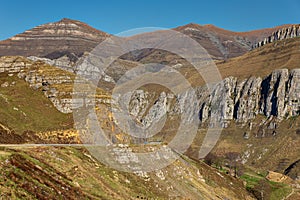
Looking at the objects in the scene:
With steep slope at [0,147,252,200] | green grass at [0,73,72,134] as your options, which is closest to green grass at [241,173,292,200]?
steep slope at [0,147,252,200]

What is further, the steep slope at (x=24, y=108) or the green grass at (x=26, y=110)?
the steep slope at (x=24, y=108)

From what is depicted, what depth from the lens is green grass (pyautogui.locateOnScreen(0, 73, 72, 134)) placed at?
6919 centimetres

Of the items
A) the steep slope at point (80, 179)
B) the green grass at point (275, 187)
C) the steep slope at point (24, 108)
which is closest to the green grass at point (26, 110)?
the steep slope at point (24, 108)

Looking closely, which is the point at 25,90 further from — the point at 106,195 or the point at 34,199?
the point at 34,199

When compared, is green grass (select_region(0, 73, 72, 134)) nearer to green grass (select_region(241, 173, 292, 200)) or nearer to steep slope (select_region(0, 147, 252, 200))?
steep slope (select_region(0, 147, 252, 200))

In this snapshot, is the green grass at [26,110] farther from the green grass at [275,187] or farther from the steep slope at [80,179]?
the green grass at [275,187]

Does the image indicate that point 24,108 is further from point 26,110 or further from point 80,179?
point 80,179

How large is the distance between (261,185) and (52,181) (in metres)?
85.2

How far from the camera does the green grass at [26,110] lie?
69194 mm

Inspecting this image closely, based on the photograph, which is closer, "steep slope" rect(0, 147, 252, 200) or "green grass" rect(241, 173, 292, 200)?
"steep slope" rect(0, 147, 252, 200)

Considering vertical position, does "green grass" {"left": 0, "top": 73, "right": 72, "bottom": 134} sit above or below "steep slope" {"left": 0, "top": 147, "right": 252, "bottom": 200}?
above

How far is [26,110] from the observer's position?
73.8 m

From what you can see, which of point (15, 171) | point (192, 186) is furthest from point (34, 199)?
point (192, 186)

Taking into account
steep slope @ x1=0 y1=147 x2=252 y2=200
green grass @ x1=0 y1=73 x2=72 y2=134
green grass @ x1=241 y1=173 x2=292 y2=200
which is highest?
green grass @ x1=0 y1=73 x2=72 y2=134
